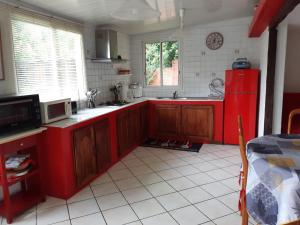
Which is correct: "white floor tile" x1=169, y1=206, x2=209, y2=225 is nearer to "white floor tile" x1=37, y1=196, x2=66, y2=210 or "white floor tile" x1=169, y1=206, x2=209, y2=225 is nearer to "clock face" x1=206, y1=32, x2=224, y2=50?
"white floor tile" x1=37, y1=196, x2=66, y2=210

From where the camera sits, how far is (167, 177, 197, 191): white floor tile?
2604 millimetres

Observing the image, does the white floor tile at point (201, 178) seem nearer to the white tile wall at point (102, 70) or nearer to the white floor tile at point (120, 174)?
the white floor tile at point (120, 174)

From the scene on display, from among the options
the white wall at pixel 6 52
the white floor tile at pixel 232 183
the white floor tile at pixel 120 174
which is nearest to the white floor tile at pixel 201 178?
the white floor tile at pixel 232 183

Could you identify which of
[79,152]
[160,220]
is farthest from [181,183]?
[79,152]

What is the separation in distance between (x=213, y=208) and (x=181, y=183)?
1.88ft

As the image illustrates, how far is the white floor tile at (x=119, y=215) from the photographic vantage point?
6.68ft

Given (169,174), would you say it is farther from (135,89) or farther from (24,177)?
(135,89)

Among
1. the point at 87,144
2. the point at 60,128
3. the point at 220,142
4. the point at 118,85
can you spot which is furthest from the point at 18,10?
the point at 220,142

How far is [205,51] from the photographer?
4.41m

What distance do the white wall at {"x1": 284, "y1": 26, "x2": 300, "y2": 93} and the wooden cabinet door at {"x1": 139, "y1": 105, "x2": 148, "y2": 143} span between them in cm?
252

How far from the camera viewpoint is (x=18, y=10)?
2459 mm

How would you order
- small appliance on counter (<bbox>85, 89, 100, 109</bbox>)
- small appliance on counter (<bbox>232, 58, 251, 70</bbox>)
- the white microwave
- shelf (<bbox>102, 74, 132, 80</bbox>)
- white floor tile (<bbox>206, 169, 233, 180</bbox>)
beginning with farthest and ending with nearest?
shelf (<bbox>102, 74, 132, 80</bbox>) → small appliance on counter (<bbox>232, 58, 251, 70</bbox>) → small appliance on counter (<bbox>85, 89, 100, 109</bbox>) → white floor tile (<bbox>206, 169, 233, 180</bbox>) → the white microwave

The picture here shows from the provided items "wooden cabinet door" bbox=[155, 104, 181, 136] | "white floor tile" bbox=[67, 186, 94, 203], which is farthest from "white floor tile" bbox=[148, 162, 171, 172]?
"wooden cabinet door" bbox=[155, 104, 181, 136]

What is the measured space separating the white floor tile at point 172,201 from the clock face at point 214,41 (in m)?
2.98
